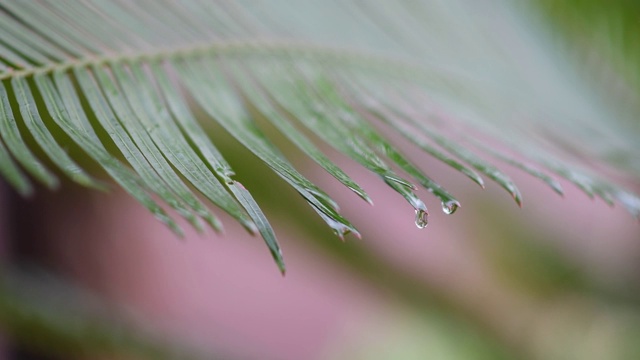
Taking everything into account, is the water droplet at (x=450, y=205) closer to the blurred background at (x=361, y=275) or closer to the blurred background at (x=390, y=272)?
the blurred background at (x=361, y=275)

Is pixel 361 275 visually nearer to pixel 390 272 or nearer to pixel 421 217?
pixel 390 272

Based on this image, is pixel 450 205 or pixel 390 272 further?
pixel 390 272

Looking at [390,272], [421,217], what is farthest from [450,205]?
[390,272]

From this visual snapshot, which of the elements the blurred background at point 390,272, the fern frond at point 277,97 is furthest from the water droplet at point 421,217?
the blurred background at point 390,272

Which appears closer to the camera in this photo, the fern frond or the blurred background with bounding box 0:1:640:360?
the fern frond

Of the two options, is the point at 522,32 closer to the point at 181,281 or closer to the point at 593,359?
the point at 593,359

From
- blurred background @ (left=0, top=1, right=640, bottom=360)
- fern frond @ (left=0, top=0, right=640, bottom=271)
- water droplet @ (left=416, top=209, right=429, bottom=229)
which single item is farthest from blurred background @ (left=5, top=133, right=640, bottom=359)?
water droplet @ (left=416, top=209, right=429, bottom=229)

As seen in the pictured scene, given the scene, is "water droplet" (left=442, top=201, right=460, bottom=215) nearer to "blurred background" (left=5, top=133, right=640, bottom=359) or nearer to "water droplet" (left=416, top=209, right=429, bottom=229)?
"water droplet" (left=416, top=209, right=429, bottom=229)
